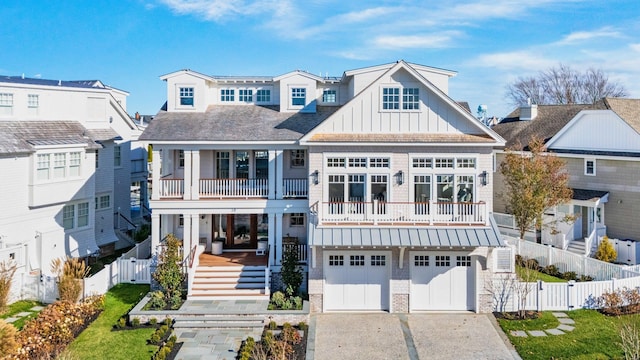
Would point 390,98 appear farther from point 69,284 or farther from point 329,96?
point 69,284

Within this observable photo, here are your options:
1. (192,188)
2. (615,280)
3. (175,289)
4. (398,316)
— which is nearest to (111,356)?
(175,289)

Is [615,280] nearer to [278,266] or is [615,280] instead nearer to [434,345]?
[434,345]

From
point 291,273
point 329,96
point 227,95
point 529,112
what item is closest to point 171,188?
point 227,95

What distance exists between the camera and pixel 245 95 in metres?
22.7

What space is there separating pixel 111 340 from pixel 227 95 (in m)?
12.4

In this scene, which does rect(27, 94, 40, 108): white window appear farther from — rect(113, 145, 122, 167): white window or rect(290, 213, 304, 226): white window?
rect(290, 213, 304, 226): white window

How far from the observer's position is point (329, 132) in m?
18.1

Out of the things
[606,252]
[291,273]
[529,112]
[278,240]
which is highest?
[529,112]

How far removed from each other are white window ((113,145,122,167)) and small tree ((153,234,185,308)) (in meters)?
11.2

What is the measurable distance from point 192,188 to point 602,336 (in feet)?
50.8

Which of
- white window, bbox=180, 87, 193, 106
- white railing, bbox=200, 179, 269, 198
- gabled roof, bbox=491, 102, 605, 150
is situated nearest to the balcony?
white railing, bbox=200, 179, 269, 198

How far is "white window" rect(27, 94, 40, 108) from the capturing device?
22297mm

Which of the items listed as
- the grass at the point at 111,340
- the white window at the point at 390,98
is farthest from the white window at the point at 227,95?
the grass at the point at 111,340

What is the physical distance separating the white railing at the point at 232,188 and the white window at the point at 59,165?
24.2ft
